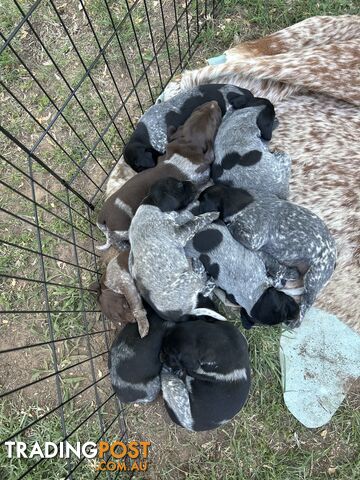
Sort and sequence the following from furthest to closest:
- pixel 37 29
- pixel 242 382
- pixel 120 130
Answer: pixel 37 29
pixel 120 130
pixel 242 382

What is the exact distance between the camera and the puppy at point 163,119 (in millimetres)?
4074

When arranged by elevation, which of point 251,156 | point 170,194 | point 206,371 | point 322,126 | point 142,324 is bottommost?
point 206,371

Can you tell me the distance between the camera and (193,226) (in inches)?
140

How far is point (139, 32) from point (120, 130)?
106 centimetres

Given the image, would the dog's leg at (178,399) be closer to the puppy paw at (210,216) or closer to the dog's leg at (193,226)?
the dog's leg at (193,226)

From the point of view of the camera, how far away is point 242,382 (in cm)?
346

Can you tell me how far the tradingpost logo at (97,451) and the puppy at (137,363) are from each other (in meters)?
0.53

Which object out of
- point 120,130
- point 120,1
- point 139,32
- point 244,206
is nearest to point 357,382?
point 244,206

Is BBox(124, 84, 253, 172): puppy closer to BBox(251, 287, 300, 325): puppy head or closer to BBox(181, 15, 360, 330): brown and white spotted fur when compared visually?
BBox(181, 15, 360, 330): brown and white spotted fur

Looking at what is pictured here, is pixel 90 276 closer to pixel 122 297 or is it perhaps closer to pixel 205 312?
pixel 122 297

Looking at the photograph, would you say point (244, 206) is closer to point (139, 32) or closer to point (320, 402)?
point (320, 402)

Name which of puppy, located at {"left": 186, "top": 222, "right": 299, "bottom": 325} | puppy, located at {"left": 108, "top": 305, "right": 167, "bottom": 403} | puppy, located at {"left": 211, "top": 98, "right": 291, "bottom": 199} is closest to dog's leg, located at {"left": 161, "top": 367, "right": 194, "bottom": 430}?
puppy, located at {"left": 108, "top": 305, "right": 167, "bottom": 403}

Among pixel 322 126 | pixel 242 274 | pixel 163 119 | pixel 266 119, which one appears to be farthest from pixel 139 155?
pixel 322 126

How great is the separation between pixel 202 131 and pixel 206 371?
1.85 meters
